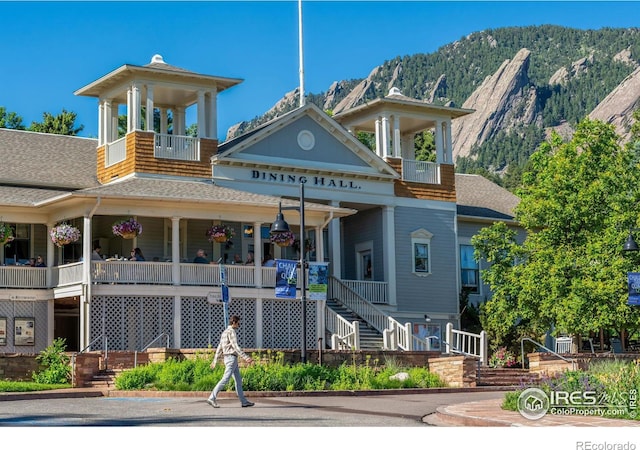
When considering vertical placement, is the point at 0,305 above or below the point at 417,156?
below

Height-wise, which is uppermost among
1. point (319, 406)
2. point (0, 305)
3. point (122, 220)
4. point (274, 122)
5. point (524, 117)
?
point (524, 117)

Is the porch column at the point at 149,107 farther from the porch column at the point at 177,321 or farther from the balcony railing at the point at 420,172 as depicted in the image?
the balcony railing at the point at 420,172

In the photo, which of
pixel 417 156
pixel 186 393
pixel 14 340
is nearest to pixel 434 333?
pixel 14 340

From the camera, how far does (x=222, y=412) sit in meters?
19.8

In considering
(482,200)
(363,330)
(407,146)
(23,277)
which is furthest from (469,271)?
(23,277)

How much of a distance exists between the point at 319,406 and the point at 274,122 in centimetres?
1834

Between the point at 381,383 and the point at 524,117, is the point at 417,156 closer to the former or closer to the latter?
the point at 381,383

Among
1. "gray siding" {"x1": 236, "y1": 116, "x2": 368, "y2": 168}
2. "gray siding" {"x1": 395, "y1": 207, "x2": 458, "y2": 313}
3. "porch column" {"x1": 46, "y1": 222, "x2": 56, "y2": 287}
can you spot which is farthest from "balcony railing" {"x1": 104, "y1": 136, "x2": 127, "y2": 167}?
"gray siding" {"x1": 395, "y1": 207, "x2": 458, "y2": 313}

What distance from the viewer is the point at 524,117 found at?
189750 millimetres

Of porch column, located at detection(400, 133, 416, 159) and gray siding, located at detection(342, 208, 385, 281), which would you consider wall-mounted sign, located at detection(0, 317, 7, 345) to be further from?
porch column, located at detection(400, 133, 416, 159)

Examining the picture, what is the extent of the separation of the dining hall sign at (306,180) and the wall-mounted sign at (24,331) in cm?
849

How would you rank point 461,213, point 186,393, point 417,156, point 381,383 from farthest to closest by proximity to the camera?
point 417,156
point 461,213
point 381,383
point 186,393

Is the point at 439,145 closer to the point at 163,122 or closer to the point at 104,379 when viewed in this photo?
the point at 163,122

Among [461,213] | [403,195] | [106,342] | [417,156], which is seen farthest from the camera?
[417,156]
